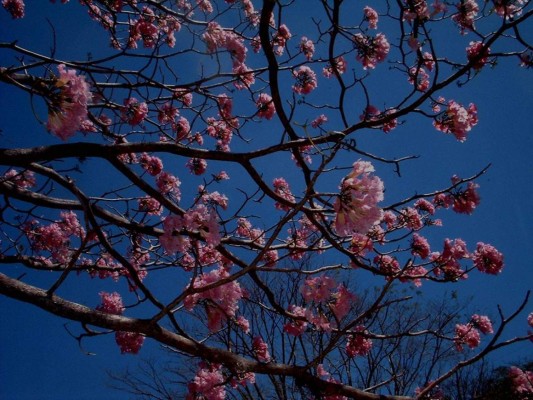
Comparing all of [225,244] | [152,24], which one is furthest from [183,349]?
[152,24]

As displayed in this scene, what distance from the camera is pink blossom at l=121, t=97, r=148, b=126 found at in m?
4.31

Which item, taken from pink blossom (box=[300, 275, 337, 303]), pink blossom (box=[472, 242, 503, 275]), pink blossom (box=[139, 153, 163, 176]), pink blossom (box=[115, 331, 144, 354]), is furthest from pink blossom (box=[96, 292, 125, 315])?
pink blossom (box=[472, 242, 503, 275])

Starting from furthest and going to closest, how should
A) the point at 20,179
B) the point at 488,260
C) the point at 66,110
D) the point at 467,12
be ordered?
1. the point at 488,260
2. the point at 20,179
3. the point at 467,12
4. the point at 66,110

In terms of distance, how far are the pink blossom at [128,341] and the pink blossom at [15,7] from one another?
4964 millimetres

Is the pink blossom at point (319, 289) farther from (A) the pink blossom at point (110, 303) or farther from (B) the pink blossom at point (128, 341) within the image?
(A) the pink blossom at point (110, 303)

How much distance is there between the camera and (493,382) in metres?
9.27

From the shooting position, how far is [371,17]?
18.0 ft

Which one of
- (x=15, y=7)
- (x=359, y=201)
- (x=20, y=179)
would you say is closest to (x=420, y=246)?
(x=359, y=201)

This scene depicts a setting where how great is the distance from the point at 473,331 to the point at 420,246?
1685 mm

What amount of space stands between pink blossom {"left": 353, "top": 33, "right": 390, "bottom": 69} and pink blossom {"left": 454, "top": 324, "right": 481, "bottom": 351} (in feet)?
12.6

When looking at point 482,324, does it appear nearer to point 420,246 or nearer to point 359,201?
point 420,246

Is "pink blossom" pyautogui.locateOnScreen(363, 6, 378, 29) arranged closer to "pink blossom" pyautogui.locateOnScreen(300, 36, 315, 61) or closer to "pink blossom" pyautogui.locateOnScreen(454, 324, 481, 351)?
"pink blossom" pyautogui.locateOnScreen(300, 36, 315, 61)

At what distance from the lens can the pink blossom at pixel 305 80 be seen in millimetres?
5371

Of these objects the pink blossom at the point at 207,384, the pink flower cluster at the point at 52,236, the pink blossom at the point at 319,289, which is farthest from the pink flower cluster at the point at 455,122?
the pink flower cluster at the point at 52,236
